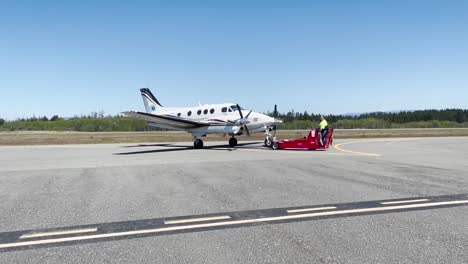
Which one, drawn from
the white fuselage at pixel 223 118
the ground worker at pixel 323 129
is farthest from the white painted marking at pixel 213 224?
the white fuselage at pixel 223 118

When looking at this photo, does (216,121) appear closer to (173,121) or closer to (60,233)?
(173,121)

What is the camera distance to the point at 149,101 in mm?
30078

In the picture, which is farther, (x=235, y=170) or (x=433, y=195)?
(x=235, y=170)

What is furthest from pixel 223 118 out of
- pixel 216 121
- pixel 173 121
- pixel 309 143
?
pixel 309 143

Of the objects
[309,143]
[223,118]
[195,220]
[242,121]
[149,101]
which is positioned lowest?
[195,220]

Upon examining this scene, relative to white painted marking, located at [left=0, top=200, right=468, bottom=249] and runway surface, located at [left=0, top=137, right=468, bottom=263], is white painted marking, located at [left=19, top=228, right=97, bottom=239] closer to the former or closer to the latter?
runway surface, located at [left=0, top=137, right=468, bottom=263]

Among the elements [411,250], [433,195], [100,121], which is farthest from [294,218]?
[100,121]

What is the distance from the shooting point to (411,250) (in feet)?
13.9

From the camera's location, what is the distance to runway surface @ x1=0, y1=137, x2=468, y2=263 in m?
4.21

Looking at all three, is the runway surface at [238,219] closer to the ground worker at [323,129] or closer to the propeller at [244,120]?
the ground worker at [323,129]

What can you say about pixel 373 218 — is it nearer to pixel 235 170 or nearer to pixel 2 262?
pixel 2 262

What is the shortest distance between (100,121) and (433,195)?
103185 mm

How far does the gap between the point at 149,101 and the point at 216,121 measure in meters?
9.04

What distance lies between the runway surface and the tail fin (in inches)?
774
